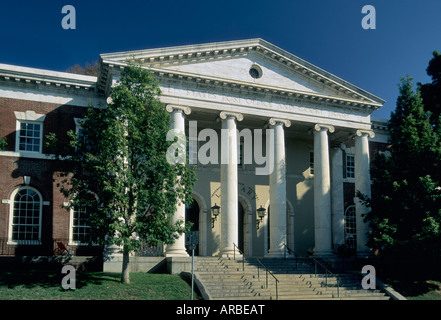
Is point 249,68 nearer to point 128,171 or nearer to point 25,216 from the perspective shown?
point 128,171

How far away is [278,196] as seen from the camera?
1086 inches

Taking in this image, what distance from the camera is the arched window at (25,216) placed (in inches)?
1014

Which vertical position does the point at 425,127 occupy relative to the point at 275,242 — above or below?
above

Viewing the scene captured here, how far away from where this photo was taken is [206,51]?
26906 millimetres

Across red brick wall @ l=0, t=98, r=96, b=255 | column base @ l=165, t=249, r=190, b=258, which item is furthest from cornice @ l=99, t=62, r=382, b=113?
column base @ l=165, t=249, r=190, b=258

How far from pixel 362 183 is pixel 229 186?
8.80m

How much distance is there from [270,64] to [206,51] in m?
4.28

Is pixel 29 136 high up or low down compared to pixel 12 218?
up

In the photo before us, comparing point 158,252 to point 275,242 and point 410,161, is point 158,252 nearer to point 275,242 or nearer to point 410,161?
point 275,242

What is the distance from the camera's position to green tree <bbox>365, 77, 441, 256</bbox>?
79.7 ft

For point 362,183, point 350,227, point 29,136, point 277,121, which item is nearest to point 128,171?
point 29,136

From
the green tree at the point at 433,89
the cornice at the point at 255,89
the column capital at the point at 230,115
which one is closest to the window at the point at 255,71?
the cornice at the point at 255,89
